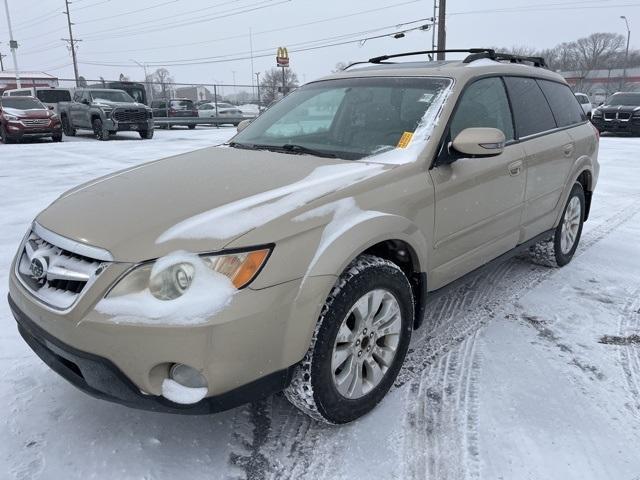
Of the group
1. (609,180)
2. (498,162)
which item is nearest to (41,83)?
(609,180)

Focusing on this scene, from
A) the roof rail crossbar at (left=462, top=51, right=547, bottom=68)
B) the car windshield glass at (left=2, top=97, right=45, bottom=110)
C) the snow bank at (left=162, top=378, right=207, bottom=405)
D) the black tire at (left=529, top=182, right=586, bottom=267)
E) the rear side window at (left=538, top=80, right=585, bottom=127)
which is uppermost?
the roof rail crossbar at (left=462, top=51, right=547, bottom=68)

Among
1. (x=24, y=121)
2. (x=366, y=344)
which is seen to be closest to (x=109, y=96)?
(x=24, y=121)

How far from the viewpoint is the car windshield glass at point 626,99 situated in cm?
1814

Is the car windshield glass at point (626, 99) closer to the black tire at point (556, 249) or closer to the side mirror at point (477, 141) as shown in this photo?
the black tire at point (556, 249)

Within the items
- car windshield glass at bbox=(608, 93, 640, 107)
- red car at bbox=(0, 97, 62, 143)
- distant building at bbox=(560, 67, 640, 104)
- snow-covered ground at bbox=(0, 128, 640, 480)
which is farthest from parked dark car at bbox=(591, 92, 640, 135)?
distant building at bbox=(560, 67, 640, 104)

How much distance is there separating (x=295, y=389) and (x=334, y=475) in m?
0.37

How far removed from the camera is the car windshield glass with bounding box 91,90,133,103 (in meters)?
17.8

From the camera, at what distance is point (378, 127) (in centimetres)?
311

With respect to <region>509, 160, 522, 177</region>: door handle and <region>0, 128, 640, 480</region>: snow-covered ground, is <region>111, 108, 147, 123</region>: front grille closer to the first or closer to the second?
<region>0, 128, 640, 480</region>: snow-covered ground

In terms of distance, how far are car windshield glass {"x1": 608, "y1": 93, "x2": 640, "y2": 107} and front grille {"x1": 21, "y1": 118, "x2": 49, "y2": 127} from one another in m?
18.9

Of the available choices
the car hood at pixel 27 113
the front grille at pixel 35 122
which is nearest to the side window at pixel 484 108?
the front grille at pixel 35 122

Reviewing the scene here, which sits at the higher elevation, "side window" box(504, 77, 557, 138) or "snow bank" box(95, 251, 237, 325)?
"side window" box(504, 77, 557, 138)

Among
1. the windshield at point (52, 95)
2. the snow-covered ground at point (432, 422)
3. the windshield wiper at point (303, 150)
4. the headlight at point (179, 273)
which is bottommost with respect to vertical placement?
the snow-covered ground at point (432, 422)

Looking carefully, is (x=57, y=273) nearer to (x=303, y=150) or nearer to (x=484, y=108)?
(x=303, y=150)
